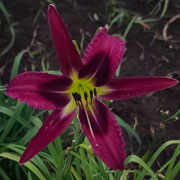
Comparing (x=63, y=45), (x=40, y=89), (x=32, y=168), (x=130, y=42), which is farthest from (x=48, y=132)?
(x=130, y=42)

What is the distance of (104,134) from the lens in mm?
1264

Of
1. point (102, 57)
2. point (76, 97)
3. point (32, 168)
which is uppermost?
point (102, 57)

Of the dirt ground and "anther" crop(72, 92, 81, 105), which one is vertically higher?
"anther" crop(72, 92, 81, 105)

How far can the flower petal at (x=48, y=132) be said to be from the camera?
1.16 m

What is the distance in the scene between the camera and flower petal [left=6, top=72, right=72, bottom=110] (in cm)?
117

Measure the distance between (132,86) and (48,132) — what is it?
332 millimetres

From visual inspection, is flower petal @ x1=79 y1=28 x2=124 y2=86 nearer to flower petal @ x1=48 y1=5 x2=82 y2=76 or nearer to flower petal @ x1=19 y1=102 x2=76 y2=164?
flower petal @ x1=48 y1=5 x2=82 y2=76

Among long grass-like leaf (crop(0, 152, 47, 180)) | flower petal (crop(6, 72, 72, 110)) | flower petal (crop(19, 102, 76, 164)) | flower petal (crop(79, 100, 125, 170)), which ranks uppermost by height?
flower petal (crop(6, 72, 72, 110))

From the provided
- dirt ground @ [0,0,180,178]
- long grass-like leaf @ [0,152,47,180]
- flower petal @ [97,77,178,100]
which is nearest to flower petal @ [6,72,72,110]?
flower petal @ [97,77,178,100]

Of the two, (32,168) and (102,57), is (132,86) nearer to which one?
(102,57)

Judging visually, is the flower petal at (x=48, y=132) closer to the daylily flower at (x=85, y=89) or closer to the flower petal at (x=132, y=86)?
the daylily flower at (x=85, y=89)

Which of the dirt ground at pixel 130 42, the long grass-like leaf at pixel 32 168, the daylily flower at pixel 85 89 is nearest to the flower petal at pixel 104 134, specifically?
the daylily flower at pixel 85 89

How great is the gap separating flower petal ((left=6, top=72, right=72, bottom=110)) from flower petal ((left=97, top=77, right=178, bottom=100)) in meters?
0.14

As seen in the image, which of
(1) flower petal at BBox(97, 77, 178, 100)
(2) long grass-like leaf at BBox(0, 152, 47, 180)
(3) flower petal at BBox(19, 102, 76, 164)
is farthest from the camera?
(2) long grass-like leaf at BBox(0, 152, 47, 180)
